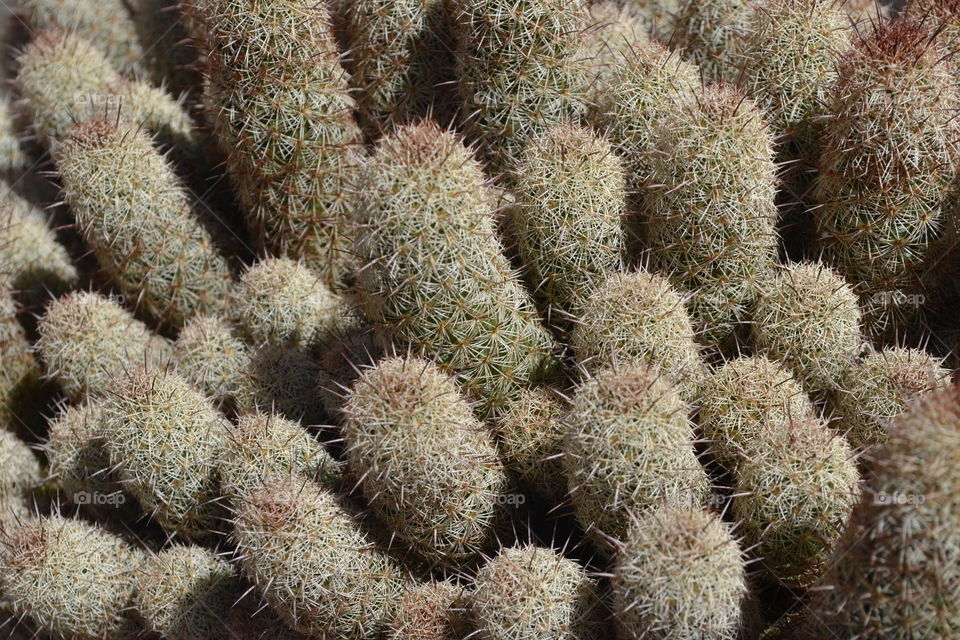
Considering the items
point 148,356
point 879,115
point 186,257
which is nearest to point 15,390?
point 148,356

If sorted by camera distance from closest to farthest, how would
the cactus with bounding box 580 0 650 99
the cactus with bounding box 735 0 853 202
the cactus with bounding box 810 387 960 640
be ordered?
the cactus with bounding box 810 387 960 640, the cactus with bounding box 735 0 853 202, the cactus with bounding box 580 0 650 99

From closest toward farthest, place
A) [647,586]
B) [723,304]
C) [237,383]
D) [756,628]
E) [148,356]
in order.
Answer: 1. [647,586]
2. [756,628]
3. [723,304]
4. [237,383]
5. [148,356]

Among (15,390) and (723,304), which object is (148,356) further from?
(723,304)

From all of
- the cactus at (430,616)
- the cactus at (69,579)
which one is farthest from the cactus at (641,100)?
the cactus at (69,579)

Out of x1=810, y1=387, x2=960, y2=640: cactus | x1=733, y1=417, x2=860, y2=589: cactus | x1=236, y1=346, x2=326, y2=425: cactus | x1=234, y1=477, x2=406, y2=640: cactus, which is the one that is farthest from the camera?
x1=236, y1=346, x2=326, y2=425: cactus

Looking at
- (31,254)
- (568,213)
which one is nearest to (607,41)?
(568,213)

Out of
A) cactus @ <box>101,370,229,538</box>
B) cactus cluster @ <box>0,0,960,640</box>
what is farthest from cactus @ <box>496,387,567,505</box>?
cactus @ <box>101,370,229,538</box>

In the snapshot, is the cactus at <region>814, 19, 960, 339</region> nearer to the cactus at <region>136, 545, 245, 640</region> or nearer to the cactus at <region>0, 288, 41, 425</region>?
the cactus at <region>136, 545, 245, 640</region>
